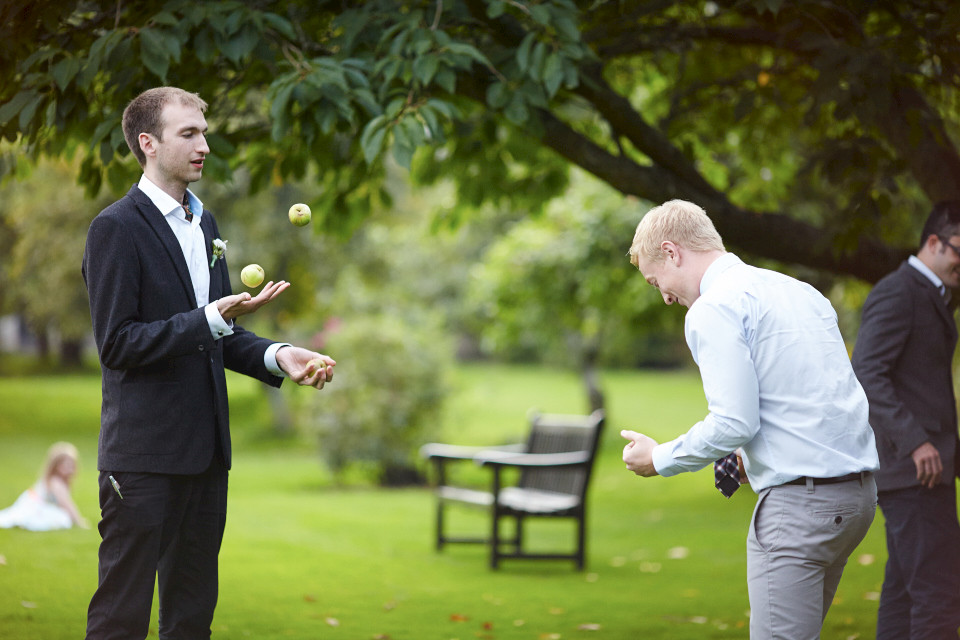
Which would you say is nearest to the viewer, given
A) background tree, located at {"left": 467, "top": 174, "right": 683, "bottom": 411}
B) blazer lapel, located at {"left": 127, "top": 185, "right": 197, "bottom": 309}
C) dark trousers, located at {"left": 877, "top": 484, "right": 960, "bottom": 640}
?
blazer lapel, located at {"left": 127, "top": 185, "right": 197, "bottom": 309}

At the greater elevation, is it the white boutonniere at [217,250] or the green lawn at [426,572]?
the white boutonniere at [217,250]

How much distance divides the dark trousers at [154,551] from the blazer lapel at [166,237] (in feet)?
2.10

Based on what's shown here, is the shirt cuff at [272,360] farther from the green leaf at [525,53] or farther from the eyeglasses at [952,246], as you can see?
the eyeglasses at [952,246]

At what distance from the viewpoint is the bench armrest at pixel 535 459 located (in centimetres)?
790

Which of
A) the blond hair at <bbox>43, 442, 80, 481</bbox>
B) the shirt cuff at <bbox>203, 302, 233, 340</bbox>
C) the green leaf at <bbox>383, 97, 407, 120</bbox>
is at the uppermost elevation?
the green leaf at <bbox>383, 97, 407, 120</bbox>

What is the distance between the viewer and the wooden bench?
8055mm

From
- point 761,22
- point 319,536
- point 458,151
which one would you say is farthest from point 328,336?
point 761,22

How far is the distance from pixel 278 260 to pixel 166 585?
17.3m

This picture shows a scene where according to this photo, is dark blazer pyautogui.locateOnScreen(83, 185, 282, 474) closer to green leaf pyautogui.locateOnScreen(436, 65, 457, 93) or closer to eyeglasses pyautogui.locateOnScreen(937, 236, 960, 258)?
green leaf pyautogui.locateOnScreen(436, 65, 457, 93)

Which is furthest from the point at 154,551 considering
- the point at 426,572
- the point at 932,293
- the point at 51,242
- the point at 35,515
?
the point at 51,242

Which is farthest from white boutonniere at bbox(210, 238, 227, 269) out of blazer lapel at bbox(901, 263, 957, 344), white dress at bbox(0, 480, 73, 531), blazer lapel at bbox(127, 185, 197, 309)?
white dress at bbox(0, 480, 73, 531)

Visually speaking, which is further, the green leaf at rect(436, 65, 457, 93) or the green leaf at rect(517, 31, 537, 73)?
the green leaf at rect(517, 31, 537, 73)

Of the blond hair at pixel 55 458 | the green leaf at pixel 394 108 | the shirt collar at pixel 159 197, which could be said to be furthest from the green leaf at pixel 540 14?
the blond hair at pixel 55 458

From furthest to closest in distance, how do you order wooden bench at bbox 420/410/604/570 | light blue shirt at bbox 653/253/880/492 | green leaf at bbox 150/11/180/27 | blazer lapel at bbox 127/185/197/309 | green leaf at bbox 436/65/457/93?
wooden bench at bbox 420/410/604/570
green leaf at bbox 436/65/457/93
green leaf at bbox 150/11/180/27
blazer lapel at bbox 127/185/197/309
light blue shirt at bbox 653/253/880/492
